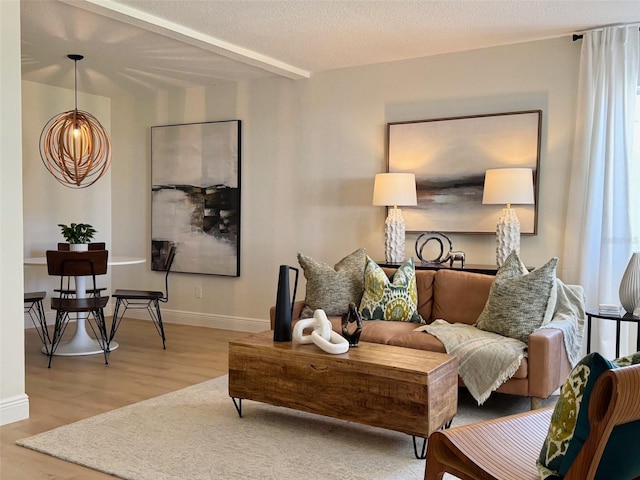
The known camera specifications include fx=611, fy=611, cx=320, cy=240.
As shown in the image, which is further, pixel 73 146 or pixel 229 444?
pixel 73 146

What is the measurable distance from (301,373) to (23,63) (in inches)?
162

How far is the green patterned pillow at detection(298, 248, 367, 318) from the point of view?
4320 mm

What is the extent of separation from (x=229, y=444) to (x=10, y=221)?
1706mm

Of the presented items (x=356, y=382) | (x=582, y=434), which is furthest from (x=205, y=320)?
(x=582, y=434)

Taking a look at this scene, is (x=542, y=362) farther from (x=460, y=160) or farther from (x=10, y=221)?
(x=10, y=221)

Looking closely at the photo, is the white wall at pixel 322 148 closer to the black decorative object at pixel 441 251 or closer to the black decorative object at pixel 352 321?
the black decorative object at pixel 441 251

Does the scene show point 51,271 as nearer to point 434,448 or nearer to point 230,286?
point 230,286

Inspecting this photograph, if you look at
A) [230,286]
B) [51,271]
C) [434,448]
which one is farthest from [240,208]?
[434,448]

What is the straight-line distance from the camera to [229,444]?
3074mm

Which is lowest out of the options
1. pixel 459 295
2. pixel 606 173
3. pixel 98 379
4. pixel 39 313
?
pixel 98 379

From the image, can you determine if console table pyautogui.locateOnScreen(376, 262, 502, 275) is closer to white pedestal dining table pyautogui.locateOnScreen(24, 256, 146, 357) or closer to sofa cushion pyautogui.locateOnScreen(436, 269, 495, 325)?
sofa cushion pyautogui.locateOnScreen(436, 269, 495, 325)

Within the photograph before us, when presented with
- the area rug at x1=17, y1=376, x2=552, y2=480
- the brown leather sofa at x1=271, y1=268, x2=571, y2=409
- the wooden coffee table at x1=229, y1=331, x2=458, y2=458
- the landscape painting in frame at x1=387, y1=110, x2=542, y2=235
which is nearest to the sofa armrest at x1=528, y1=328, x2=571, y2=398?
the brown leather sofa at x1=271, y1=268, x2=571, y2=409

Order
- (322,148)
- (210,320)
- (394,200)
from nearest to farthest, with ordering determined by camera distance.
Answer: (394,200)
(322,148)
(210,320)

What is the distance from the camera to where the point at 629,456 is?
1420mm
